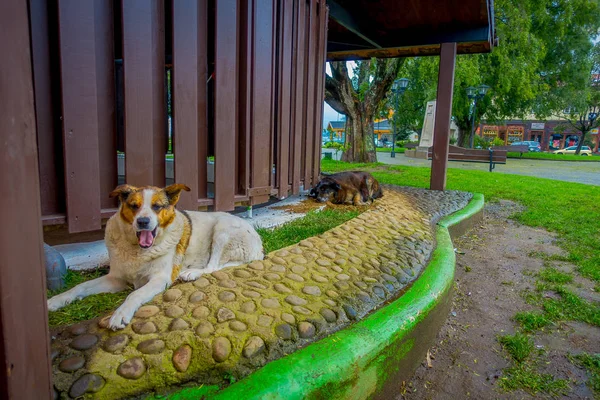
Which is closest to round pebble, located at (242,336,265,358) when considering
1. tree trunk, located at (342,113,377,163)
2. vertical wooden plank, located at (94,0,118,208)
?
vertical wooden plank, located at (94,0,118,208)

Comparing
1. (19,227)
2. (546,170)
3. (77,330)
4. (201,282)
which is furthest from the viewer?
(546,170)

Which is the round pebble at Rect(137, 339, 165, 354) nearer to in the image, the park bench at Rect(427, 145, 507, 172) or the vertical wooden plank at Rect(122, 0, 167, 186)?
the vertical wooden plank at Rect(122, 0, 167, 186)

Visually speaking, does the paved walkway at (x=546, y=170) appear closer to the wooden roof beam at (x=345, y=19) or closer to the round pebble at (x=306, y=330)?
the wooden roof beam at (x=345, y=19)

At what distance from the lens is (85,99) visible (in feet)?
11.6

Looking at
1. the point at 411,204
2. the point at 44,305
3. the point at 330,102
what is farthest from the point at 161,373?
the point at 330,102

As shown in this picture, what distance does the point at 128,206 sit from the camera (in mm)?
3035

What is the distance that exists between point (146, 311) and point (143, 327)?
0.61 feet

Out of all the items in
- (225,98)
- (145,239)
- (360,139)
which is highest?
(225,98)

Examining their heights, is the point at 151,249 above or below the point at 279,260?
above

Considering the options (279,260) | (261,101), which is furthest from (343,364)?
(261,101)

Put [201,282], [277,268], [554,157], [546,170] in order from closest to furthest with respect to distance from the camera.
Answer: [201,282] < [277,268] < [546,170] < [554,157]

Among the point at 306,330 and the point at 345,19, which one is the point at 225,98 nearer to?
the point at 306,330

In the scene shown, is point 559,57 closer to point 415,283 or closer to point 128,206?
point 415,283

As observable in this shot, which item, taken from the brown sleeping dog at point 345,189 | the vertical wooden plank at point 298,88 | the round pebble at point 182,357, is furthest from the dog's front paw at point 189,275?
the brown sleeping dog at point 345,189
